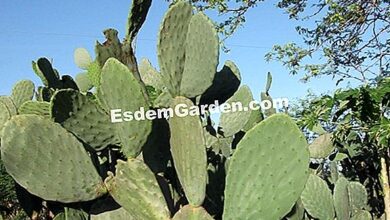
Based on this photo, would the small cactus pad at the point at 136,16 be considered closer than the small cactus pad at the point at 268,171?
No

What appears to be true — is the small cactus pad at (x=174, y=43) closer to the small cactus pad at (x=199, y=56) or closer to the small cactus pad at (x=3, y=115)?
the small cactus pad at (x=199, y=56)

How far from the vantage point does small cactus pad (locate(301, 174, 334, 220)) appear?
2.54 meters

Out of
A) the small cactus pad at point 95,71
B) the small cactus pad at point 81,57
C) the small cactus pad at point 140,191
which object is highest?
the small cactus pad at point 81,57

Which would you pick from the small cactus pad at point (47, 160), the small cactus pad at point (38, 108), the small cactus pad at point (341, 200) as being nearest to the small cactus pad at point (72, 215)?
the small cactus pad at point (47, 160)

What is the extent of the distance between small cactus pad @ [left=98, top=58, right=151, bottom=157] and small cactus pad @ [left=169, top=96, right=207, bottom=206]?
10cm

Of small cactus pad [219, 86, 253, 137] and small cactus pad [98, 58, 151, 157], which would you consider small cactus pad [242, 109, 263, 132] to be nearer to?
small cactus pad [219, 86, 253, 137]

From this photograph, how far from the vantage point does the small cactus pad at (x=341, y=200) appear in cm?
268

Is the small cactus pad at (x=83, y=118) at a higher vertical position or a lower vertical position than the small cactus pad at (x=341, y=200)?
higher

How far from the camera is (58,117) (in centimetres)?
157

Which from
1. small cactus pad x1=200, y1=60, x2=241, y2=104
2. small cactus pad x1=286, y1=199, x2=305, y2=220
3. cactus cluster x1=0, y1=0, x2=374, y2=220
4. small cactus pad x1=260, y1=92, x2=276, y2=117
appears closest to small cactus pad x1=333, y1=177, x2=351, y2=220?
small cactus pad x1=286, y1=199, x2=305, y2=220

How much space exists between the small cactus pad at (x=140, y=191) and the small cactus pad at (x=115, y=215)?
117mm

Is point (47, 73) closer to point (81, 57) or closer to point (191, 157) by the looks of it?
point (191, 157)

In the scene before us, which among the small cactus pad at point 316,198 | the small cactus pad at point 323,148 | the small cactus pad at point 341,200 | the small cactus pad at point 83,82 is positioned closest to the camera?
the small cactus pad at point 316,198

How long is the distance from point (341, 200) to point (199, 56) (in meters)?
1.33
